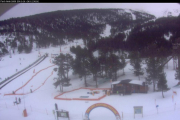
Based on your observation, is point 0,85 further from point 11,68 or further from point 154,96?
point 154,96

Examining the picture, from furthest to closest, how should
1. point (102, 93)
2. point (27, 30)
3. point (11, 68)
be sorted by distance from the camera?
point (27, 30), point (11, 68), point (102, 93)

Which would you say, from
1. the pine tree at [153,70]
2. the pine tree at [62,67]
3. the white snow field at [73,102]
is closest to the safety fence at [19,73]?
the white snow field at [73,102]

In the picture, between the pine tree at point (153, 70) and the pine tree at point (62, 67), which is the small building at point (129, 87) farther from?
the pine tree at point (62, 67)

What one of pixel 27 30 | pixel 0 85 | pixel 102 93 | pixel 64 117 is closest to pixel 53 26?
pixel 27 30

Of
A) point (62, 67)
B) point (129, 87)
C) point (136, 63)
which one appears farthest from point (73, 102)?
point (136, 63)

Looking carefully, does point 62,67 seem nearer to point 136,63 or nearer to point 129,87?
point 129,87

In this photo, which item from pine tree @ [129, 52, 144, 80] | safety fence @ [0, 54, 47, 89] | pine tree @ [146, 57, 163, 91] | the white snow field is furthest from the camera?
safety fence @ [0, 54, 47, 89]

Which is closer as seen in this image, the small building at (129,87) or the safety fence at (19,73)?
the small building at (129,87)

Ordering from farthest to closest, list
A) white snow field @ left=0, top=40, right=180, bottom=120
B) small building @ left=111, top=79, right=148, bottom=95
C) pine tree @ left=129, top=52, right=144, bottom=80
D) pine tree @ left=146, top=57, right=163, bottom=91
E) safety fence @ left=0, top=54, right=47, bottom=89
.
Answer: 1. safety fence @ left=0, top=54, right=47, bottom=89
2. pine tree @ left=129, top=52, right=144, bottom=80
3. small building @ left=111, top=79, right=148, bottom=95
4. pine tree @ left=146, top=57, right=163, bottom=91
5. white snow field @ left=0, top=40, right=180, bottom=120

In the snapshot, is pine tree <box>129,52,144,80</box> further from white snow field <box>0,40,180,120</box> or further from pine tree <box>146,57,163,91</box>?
pine tree <box>146,57,163,91</box>

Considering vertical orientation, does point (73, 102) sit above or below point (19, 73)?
below

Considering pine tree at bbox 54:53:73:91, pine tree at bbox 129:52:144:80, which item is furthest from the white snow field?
pine tree at bbox 129:52:144:80
